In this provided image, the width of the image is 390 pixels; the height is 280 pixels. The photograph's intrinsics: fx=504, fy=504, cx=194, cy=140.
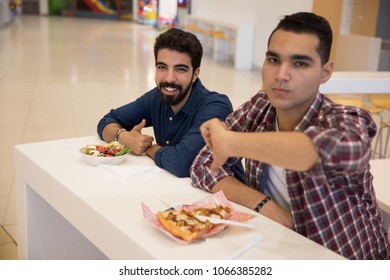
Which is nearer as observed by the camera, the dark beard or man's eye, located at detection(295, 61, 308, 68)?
man's eye, located at detection(295, 61, 308, 68)

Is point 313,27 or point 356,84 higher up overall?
point 313,27

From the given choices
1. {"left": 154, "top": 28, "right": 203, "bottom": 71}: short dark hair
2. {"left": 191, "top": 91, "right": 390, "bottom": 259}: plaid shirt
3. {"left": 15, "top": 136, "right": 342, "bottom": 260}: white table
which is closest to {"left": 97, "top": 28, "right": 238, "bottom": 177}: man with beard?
{"left": 154, "top": 28, "right": 203, "bottom": 71}: short dark hair

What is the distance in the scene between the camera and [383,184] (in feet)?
7.07

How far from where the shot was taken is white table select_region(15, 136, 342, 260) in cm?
142

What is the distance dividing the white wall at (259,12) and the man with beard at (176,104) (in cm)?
607

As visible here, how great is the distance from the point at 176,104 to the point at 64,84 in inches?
240

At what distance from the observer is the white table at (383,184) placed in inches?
77.6

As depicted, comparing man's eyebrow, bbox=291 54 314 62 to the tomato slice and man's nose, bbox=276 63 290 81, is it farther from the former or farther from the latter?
the tomato slice

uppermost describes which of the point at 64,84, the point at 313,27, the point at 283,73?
the point at 313,27

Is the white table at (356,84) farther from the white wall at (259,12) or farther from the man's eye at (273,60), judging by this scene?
the white wall at (259,12)

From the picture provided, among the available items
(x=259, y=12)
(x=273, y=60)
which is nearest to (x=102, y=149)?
(x=273, y=60)

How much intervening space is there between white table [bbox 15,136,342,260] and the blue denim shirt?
0.08 m

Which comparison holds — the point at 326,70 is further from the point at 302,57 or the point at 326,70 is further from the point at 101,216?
the point at 101,216

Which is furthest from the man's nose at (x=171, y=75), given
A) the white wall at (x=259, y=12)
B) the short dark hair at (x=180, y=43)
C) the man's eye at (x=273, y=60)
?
the white wall at (x=259, y=12)
